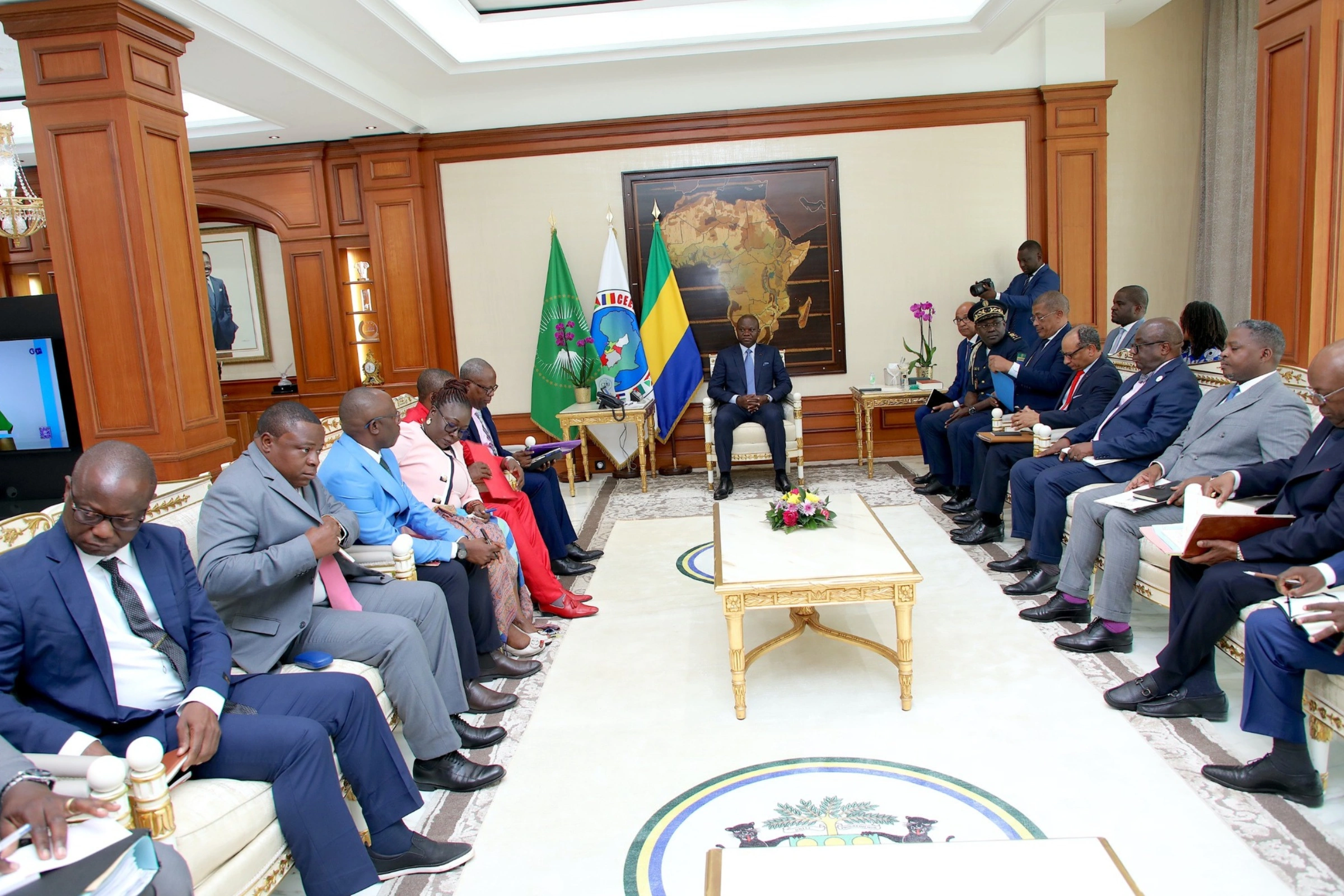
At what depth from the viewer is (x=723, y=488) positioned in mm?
7047

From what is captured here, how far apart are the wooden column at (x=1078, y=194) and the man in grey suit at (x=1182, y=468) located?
11.5 feet

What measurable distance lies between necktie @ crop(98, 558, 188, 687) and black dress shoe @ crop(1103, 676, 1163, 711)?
122 inches

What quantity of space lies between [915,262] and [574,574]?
13.9 feet

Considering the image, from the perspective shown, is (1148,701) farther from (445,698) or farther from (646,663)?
(445,698)

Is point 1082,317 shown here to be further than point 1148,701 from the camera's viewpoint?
Yes

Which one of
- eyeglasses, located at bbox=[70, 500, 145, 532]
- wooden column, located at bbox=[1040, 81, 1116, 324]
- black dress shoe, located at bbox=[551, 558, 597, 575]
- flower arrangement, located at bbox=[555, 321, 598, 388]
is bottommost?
black dress shoe, located at bbox=[551, 558, 597, 575]

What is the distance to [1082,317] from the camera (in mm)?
7402

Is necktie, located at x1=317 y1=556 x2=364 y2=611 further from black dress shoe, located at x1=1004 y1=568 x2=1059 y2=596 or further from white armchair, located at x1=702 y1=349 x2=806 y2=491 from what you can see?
white armchair, located at x1=702 y1=349 x2=806 y2=491

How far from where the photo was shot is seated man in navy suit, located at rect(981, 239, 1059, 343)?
22.7 feet

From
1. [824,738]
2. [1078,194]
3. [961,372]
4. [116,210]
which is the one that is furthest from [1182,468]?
[116,210]

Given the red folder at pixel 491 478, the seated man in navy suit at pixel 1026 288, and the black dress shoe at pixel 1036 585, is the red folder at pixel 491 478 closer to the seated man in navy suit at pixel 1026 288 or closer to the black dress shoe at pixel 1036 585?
the black dress shoe at pixel 1036 585

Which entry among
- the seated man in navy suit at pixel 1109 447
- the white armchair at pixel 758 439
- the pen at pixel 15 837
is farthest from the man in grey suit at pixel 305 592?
the white armchair at pixel 758 439

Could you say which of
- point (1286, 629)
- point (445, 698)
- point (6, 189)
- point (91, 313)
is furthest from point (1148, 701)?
point (6, 189)

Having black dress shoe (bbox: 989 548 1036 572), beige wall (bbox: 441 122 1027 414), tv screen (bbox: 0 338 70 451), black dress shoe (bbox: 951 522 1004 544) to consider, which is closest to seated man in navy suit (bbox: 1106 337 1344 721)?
black dress shoe (bbox: 989 548 1036 572)
